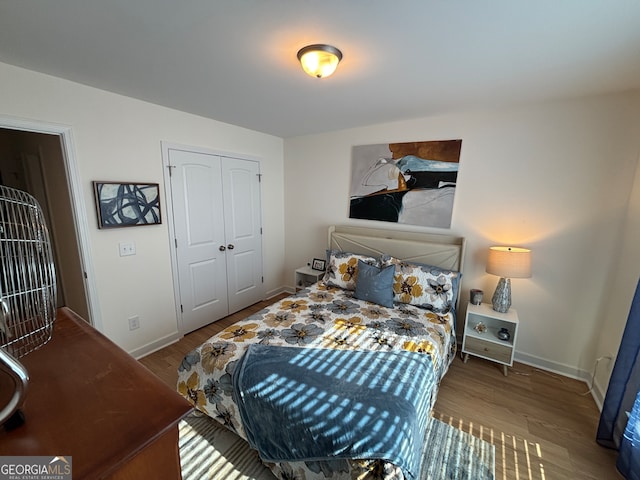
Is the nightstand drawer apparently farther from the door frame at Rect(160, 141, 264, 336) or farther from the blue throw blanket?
the door frame at Rect(160, 141, 264, 336)

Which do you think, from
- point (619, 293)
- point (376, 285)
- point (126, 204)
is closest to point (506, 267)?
point (619, 293)

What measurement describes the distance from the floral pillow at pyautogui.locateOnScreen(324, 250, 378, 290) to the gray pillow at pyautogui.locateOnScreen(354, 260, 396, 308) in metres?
0.15

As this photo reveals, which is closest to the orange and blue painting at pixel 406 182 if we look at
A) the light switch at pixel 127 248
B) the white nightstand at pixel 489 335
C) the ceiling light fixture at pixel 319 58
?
the white nightstand at pixel 489 335

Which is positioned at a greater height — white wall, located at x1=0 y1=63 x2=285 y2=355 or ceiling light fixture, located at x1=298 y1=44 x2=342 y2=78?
ceiling light fixture, located at x1=298 y1=44 x2=342 y2=78

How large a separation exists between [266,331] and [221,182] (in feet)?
6.21

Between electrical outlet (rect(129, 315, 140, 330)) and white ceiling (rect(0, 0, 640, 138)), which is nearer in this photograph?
white ceiling (rect(0, 0, 640, 138))

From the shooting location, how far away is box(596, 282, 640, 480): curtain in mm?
1405

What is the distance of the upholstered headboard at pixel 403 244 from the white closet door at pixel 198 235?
1.41 meters

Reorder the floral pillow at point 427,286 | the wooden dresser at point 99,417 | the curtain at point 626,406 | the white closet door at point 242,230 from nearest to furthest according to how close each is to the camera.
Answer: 1. the wooden dresser at point 99,417
2. the curtain at point 626,406
3. the floral pillow at point 427,286
4. the white closet door at point 242,230

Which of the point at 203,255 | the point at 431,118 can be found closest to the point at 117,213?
the point at 203,255

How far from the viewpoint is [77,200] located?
199 cm

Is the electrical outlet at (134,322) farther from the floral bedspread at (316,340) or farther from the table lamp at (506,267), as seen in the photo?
the table lamp at (506,267)

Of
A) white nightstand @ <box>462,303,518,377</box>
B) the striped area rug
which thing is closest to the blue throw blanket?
the striped area rug

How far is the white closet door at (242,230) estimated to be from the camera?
3123 millimetres
